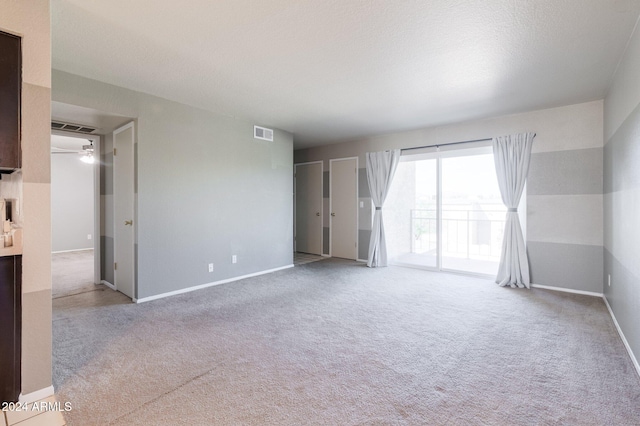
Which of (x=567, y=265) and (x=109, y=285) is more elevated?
(x=567, y=265)

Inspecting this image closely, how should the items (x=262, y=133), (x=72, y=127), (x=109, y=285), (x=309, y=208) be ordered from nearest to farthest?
(x=72, y=127)
(x=109, y=285)
(x=262, y=133)
(x=309, y=208)

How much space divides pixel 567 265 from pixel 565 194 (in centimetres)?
99

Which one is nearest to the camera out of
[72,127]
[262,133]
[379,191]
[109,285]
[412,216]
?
[72,127]

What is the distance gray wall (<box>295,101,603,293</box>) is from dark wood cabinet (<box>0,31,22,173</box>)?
5455 mm

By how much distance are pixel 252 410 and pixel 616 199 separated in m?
3.87

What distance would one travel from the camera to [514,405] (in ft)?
5.92

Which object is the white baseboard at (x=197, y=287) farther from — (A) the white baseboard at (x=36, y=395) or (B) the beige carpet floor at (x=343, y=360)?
(A) the white baseboard at (x=36, y=395)

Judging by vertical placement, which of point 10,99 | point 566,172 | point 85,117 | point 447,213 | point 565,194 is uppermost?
point 85,117

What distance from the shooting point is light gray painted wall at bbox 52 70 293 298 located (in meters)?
3.71

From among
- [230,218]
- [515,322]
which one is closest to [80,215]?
[230,218]

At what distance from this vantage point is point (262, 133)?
5.21 m

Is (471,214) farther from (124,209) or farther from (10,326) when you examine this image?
(10,326)

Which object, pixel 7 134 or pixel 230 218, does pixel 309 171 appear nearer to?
pixel 230 218

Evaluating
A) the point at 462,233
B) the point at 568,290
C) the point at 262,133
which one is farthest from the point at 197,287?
the point at 568,290
